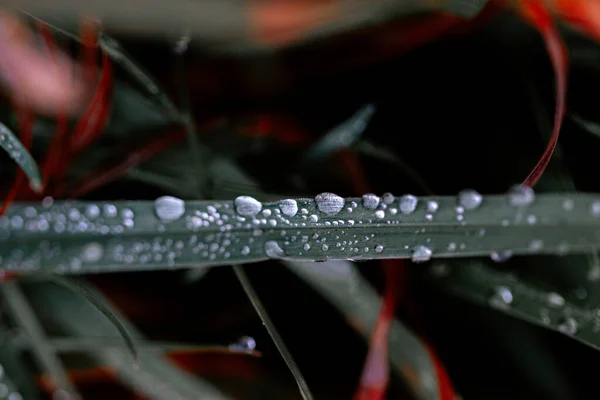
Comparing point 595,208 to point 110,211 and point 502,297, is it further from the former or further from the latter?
point 110,211

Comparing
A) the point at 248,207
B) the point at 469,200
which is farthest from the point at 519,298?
the point at 248,207

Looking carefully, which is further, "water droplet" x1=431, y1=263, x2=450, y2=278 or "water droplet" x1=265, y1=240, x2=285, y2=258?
"water droplet" x1=431, y1=263, x2=450, y2=278

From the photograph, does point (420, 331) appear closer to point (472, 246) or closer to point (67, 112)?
point (472, 246)

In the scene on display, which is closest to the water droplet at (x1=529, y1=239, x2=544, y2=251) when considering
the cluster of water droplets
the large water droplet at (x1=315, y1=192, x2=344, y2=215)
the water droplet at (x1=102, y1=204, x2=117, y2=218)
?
the cluster of water droplets

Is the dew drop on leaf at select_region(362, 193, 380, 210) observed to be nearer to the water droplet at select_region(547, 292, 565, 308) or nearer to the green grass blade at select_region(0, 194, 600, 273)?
the green grass blade at select_region(0, 194, 600, 273)

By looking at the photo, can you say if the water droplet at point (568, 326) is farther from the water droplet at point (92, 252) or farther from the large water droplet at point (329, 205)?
the water droplet at point (92, 252)

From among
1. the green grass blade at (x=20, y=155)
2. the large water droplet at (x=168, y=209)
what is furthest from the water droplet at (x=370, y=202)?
the green grass blade at (x=20, y=155)
